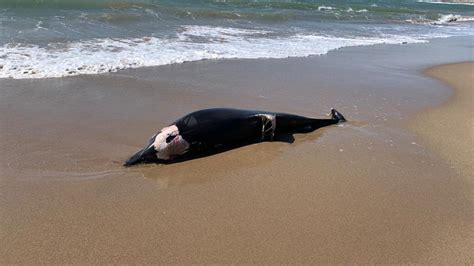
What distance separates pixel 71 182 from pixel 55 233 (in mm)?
889

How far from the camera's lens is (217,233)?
3473 millimetres

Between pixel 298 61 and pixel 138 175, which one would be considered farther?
pixel 298 61

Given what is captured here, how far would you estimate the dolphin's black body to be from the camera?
460 cm

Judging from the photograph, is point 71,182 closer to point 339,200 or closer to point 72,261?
point 72,261

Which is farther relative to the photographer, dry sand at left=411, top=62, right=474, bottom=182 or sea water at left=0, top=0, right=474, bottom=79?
sea water at left=0, top=0, right=474, bottom=79

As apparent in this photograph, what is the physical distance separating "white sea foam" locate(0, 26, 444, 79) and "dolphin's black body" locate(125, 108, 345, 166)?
3.96 metres

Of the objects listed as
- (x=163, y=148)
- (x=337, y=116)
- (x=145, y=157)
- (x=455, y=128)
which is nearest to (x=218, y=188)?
(x=163, y=148)

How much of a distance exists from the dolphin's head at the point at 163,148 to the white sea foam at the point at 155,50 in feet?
12.9

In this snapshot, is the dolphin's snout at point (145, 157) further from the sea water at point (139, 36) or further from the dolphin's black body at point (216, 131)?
the sea water at point (139, 36)

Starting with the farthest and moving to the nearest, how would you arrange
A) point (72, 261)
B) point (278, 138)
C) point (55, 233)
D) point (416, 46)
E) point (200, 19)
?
point (200, 19) < point (416, 46) < point (278, 138) < point (55, 233) < point (72, 261)

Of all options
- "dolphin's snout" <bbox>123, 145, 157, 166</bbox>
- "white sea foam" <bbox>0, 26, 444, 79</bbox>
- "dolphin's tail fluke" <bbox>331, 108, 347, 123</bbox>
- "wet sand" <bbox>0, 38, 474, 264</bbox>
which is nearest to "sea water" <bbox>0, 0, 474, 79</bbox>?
"white sea foam" <bbox>0, 26, 444, 79</bbox>

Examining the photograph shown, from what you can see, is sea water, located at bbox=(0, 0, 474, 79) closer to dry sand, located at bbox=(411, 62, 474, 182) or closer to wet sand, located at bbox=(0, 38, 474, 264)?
wet sand, located at bbox=(0, 38, 474, 264)

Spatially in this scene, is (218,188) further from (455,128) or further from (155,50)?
(155,50)

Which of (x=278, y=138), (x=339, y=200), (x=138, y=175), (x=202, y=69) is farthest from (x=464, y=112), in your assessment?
(x=138, y=175)
